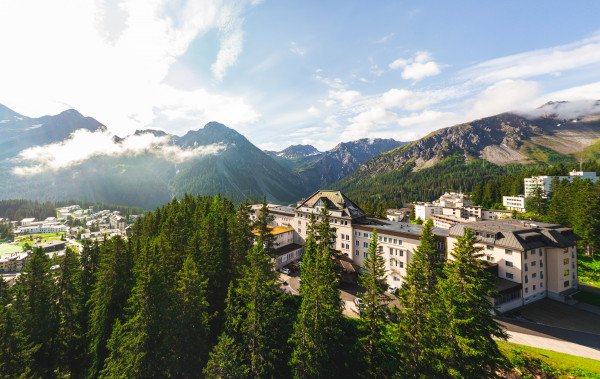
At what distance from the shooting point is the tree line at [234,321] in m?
26.0

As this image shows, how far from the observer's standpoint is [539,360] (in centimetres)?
3362

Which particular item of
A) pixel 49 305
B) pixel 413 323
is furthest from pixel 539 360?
pixel 49 305

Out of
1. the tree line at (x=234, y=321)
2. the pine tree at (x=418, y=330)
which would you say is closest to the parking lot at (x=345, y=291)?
A: the tree line at (x=234, y=321)

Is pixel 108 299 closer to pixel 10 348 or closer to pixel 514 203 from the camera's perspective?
pixel 10 348

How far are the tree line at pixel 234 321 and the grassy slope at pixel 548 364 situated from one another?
30.4ft

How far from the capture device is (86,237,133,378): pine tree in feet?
117

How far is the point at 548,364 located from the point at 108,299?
2264 inches

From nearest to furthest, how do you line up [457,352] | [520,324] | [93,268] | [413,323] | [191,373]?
[457,352]
[413,323]
[191,373]
[520,324]
[93,268]

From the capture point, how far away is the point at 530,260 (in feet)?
164

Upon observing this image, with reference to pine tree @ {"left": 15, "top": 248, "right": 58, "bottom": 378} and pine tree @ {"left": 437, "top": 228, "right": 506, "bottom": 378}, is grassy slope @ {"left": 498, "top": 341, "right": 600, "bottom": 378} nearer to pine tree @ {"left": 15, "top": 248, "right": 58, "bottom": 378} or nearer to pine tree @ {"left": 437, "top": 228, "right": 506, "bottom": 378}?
pine tree @ {"left": 437, "top": 228, "right": 506, "bottom": 378}

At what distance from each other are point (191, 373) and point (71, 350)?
21.8 m

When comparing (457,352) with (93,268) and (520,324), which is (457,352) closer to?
(520,324)

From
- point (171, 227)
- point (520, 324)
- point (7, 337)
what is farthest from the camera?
point (171, 227)

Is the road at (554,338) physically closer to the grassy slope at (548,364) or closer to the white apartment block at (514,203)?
the grassy slope at (548,364)
